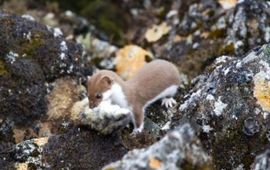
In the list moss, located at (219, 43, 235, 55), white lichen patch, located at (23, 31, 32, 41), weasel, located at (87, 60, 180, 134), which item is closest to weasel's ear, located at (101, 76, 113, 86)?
Answer: weasel, located at (87, 60, 180, 134)

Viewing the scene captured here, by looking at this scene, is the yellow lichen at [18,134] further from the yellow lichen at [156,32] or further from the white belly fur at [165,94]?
the yellow lichen at [156,32]

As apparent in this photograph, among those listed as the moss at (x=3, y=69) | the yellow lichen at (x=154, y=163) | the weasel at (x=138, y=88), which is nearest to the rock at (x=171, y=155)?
the yellow lichen at (x=154, y=163)

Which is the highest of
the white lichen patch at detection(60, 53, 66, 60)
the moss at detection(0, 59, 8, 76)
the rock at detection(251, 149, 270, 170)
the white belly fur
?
the white lichen patch at detection(60, 53, 66, 60)

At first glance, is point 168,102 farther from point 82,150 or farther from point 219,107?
point 82,150

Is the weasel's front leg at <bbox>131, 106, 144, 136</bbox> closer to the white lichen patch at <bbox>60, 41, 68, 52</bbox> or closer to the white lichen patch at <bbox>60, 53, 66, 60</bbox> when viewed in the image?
the white lichen patch at <bbox>60, 53, 66, 60</bbox>

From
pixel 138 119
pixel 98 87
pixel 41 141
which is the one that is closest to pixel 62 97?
pixel 98 87

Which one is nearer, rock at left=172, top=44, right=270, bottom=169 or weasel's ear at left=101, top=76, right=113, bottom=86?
rock at left=172, top=44, right=270, bottom=169

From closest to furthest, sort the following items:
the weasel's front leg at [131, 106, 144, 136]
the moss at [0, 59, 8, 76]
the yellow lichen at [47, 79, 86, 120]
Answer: the weasel's front leg at [131, 106, 144, 136], the moss at [0, 59, 8, 76], the yellow lichen at [47, 79, 86, 120]
